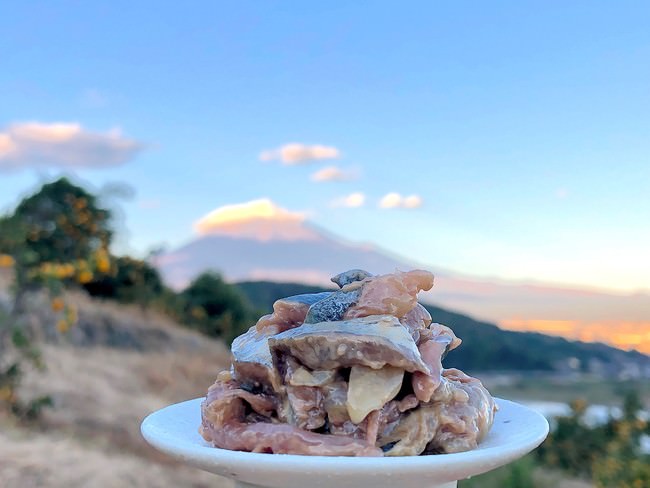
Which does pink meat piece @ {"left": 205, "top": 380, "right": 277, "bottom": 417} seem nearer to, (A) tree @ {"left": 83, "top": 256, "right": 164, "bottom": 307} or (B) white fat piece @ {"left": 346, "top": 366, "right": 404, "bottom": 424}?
(B) white fat piece @ {"left": 346, "top": 366, "right": 404, "bottom": 424}

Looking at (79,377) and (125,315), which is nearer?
(79,377)

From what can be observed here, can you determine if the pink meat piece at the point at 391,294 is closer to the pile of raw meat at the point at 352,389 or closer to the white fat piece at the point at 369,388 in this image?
the pile of raw meat at the point at 352,389

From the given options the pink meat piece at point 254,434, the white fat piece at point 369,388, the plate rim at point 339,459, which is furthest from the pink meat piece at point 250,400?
the white fat piece at point 369,388

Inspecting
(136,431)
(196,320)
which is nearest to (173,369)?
(136,431)

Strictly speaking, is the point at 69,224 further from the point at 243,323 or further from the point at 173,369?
the point at 173,369

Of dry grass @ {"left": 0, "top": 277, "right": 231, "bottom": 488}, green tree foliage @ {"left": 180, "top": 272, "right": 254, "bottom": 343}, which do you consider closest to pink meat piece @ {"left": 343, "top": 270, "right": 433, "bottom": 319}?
dry grass @ {"left": 0, "top": 277, "right": 231, "bottom": 488}

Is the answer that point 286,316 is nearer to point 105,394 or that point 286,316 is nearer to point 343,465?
point 343,465

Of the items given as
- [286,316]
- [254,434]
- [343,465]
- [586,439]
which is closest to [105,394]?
[586,439]
